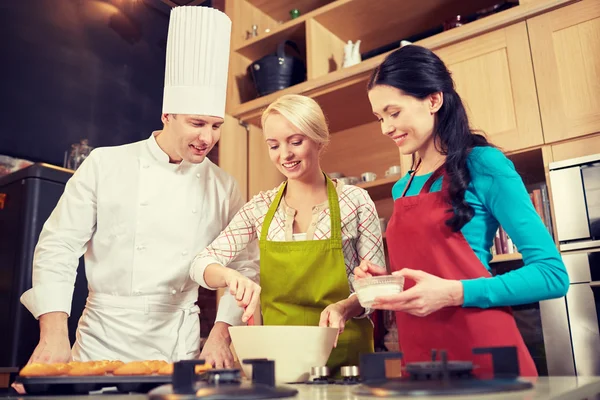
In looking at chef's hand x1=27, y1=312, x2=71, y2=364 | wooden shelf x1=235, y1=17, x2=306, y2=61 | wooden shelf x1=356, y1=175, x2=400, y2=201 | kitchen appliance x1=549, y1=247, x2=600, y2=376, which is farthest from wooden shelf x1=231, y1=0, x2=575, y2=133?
chef's hand x1=27, y1=312, x2=71, y2=364

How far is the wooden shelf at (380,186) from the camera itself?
2.46 m

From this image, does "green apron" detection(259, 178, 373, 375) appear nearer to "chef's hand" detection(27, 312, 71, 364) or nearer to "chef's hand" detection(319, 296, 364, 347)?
"chef's hand" detection(319, 296, 364, 347)

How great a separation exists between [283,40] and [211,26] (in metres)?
1.19

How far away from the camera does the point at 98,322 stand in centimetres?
155

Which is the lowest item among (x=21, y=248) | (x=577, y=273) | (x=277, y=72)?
(x=577, y=273)

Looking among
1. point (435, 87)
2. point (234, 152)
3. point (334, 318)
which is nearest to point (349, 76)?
point (234, 152)

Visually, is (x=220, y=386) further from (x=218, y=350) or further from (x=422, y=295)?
(x=218, y=350)

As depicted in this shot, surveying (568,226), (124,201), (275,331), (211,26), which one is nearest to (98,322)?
(124,201)

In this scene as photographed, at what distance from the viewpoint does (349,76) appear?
2.57 m

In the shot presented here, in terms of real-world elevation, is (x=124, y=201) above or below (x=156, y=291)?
above

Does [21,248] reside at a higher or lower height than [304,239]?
higher

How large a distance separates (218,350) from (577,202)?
1.37 meters

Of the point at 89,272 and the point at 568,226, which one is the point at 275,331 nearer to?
the point at 89,272

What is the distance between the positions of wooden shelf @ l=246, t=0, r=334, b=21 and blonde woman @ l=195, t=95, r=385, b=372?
1719 millimetres
